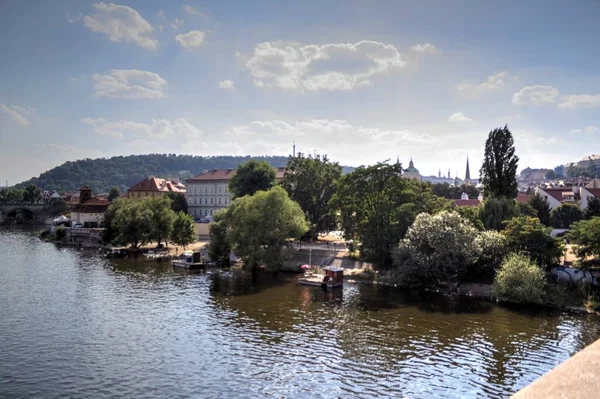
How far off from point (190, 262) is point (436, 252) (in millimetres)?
34164

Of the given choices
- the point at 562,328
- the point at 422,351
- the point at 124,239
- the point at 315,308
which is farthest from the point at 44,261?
the point at 562,328

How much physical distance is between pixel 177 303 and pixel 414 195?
32928 millimetres

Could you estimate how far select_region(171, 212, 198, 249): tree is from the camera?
7793 centimetres

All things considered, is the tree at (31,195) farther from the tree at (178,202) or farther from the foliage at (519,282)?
the foliage at (519,282)

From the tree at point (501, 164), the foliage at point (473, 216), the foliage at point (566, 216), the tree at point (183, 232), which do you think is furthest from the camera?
the foliage at point (566, 216)

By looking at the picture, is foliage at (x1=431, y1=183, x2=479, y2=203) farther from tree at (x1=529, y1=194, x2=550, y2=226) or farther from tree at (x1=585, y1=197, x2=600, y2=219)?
tree at (x1=585, y1=197, x2=600, y2=219)

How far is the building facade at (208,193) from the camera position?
402 feet

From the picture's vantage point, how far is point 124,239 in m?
77.1

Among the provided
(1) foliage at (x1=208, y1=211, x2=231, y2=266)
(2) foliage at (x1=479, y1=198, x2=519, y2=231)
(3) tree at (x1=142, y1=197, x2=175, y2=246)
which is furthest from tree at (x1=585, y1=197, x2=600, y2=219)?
(3) tree at (x1=142, y1=197, x2=175, y2=246)

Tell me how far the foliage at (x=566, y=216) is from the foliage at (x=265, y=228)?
51.0 metres

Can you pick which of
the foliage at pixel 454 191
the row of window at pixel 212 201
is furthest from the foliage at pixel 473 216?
the foliage at pixel 454 191

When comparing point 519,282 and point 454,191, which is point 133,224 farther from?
point 454,191

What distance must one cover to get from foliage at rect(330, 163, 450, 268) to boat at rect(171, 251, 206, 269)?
20.1 metres

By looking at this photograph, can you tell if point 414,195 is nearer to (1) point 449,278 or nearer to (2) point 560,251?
(1) point 449,278
